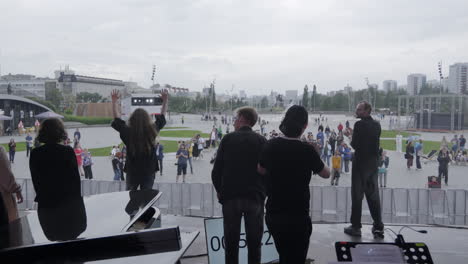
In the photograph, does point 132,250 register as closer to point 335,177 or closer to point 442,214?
point 442,214

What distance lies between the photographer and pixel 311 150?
127 inches

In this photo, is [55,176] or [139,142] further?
[139,142]

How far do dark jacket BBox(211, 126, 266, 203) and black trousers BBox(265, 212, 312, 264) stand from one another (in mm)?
680

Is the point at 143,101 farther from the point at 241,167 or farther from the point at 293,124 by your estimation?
the point at 293,124

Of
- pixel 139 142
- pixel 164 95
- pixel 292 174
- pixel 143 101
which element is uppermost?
pixel 143 101

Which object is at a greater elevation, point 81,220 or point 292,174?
point 292,174

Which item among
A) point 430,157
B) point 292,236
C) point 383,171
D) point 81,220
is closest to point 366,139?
point 292,236

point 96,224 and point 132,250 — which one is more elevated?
point 132,250

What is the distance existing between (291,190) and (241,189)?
2.37 ft

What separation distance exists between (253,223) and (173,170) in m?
17.7

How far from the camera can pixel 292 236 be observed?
3.15 m

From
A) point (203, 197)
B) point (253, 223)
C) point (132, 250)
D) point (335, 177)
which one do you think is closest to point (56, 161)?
point (253, 223)

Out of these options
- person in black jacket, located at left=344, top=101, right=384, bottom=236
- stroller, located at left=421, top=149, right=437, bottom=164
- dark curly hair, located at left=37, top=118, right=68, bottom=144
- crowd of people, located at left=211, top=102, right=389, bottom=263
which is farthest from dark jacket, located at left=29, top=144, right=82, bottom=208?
stroller, located at left=421, top=149, right=437, bottom=164

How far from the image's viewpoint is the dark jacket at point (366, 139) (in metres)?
5.40
